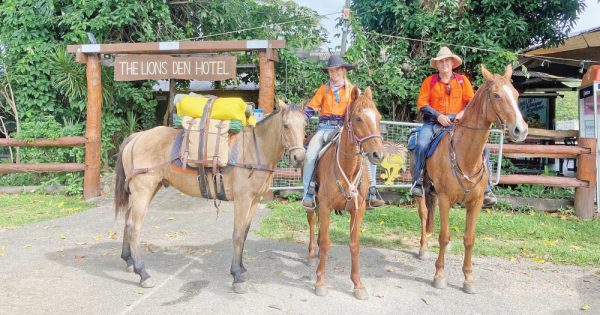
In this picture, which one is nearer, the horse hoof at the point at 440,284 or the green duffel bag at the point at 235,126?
the horse hoof at the point at 440,284

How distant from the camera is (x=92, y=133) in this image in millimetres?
9336

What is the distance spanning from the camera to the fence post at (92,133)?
9.24 m

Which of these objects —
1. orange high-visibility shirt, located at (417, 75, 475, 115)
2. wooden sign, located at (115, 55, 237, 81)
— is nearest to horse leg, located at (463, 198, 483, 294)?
orange high-visibility shirt, located at (417, 75, 475, 115)

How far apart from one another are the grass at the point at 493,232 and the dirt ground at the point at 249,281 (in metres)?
0.35

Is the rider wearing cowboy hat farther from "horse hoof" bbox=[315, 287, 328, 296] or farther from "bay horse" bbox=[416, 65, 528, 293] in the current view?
"horse hoof" bbox=[315, 287, 328, 296]

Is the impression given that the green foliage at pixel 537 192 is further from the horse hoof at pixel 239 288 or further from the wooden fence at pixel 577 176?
the horse hoof at pixel 239 288

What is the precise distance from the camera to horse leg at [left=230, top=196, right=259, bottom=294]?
4.59 meters

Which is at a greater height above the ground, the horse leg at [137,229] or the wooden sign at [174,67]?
the wooden sign at [174,67]

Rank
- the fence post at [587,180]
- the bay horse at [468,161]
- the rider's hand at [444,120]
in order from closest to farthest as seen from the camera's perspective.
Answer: the bay horse at [468,161], the rider's hand at [444,120], the fence post at [587,180]

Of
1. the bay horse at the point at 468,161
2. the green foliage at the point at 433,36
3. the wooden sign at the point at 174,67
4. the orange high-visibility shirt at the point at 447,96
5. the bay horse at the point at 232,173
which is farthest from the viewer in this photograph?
the green foliage at the point at 433,36

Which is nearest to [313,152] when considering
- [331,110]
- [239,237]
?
[331,110]

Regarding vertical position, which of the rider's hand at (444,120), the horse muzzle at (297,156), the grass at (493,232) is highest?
the rider's hand at (444,120)

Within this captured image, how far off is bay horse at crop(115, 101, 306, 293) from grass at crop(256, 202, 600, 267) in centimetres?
197

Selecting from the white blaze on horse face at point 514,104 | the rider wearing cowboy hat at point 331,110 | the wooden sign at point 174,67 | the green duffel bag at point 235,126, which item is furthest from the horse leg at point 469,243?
the wooden sign at point 174,67
